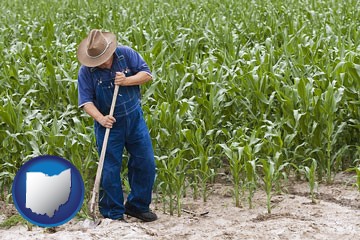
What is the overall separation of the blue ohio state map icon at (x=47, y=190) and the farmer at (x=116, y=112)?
58cm

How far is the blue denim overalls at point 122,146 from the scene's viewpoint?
16.8 ft

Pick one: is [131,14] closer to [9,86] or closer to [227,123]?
[9,86]

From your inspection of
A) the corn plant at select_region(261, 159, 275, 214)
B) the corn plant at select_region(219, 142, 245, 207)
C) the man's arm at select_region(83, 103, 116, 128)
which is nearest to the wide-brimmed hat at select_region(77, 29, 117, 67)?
the man's arm at select_region(83, 103, 116, 128)

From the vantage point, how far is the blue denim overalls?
5113mm

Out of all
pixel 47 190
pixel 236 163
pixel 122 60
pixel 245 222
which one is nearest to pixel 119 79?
pixel 122 60

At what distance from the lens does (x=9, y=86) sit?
746cm

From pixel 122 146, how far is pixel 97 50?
663 mm

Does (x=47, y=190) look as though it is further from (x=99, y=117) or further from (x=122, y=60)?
(x=122, y=60)

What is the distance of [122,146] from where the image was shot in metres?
5.20

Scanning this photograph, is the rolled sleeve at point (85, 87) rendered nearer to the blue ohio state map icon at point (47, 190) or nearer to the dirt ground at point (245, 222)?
the blue ohio state map icon at point (47, 190)

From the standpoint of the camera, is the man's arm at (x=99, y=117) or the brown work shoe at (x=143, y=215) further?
the brown work shoe at (x=143, y=215)

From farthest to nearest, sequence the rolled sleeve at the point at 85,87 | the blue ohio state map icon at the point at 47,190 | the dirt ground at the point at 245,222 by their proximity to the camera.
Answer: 1. the rolled sleeve at the point at 85,87
2. the dirt ground at the point at 245,222
3. the blue ohio state map icon at the point at 47,190

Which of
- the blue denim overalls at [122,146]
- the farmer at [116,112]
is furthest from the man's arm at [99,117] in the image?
the blue denim overalls at [122,146]

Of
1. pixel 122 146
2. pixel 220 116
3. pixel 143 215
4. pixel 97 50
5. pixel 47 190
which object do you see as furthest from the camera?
pixel 220 116
